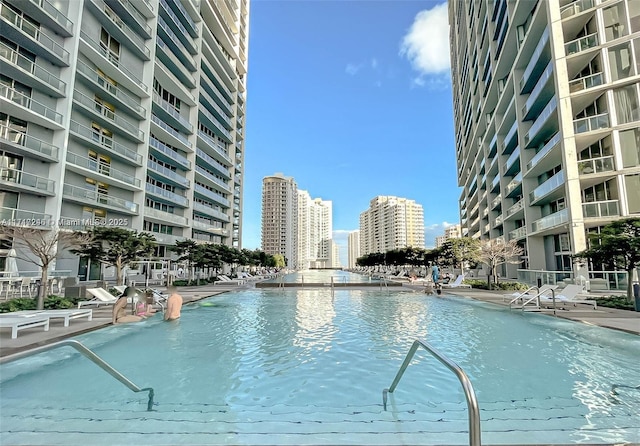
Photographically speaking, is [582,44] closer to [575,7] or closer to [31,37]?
[575,7]

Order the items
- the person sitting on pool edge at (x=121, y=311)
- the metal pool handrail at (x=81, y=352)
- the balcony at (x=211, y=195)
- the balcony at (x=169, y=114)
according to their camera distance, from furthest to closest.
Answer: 1. the balcony at (x=211, y=195)
2. the balcony at (x=169, y=114)
3. the person sitting on pool edge at (x=121, y=311)
4. the metal pool handrail at (x=81, y=352)

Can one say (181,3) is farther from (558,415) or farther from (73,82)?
(558,415)

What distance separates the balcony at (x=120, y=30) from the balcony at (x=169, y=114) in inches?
151

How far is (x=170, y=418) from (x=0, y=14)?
25.8 m

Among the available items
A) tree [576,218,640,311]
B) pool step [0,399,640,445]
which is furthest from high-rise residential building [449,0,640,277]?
pool step [0,399,640,445]

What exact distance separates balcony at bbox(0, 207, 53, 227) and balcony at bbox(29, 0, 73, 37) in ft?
41.1

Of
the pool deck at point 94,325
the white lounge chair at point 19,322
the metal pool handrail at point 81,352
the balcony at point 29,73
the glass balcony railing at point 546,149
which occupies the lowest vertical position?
the pool deck at point 94,325

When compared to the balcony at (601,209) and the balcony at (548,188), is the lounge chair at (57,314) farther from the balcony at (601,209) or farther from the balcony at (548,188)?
the balcony at (548,188)

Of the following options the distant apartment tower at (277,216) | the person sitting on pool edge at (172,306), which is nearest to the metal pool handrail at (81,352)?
the person sitting on pool edge at (172,306)

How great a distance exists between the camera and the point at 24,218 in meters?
19.4

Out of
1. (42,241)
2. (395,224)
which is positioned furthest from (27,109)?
(395,224)

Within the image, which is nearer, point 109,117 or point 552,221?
point 552,221

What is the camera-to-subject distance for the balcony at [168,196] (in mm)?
31800

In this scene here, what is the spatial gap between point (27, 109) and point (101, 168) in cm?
711
